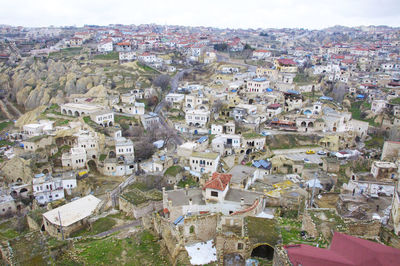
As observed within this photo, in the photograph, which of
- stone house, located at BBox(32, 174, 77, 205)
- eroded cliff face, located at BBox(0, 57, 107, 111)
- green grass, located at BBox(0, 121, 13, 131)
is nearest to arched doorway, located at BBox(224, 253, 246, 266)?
stone house, located at BBox(32, 174, 77, 205)

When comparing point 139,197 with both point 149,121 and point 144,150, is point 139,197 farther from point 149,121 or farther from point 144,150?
point 149,121

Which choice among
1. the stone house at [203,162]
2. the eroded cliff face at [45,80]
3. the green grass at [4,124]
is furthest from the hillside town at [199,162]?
A: the green grass at [4,124]

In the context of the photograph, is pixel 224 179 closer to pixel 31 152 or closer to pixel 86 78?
pixel 31 152

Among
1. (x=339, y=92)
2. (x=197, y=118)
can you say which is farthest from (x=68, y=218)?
(x=339, y=92)

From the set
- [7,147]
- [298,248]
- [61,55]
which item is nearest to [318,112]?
[298,248]

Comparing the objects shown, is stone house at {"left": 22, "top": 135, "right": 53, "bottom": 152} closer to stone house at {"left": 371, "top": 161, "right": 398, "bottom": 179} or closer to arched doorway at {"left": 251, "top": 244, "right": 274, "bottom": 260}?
arched doorway at {"left": 251, "top": 244, "right": 274, "bottom": 260}

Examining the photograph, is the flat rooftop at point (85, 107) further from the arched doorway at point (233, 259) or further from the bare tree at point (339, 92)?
the bare tree at point (339, 92)
